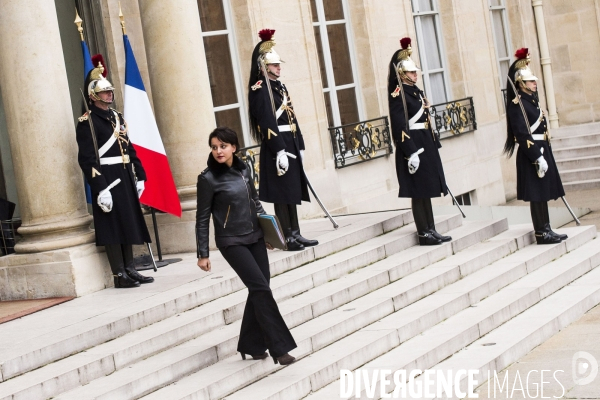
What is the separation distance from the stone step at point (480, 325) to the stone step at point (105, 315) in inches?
58.2

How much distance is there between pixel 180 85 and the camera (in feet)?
33.9

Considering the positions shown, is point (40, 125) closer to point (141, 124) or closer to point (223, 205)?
point (141, 124)

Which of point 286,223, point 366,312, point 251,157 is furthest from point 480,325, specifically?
point 251,157

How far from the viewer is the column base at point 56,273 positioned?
28.3 ft

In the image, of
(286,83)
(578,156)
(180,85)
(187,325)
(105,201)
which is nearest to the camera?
(187,325)

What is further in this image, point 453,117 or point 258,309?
point 453,117

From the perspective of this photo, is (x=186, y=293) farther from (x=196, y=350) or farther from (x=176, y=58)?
(x=176, y=58)

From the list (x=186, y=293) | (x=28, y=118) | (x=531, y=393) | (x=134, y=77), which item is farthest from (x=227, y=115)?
(x=531, y=393)

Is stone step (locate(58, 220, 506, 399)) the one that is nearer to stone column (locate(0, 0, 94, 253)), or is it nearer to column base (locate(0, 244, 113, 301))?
column base (locate(0, 244, 113, 301))

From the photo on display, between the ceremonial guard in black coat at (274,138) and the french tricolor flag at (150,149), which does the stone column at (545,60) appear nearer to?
the ceremonial guard in black coat at (274,138)

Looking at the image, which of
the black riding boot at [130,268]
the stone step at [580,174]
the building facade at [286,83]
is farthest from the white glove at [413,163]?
the stone step at [580,174]

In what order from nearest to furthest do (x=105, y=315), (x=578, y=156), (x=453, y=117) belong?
(x=105, y=315) → (x=453, y=117) → (x=578, y=156)

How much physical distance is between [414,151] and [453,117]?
20.1 feet

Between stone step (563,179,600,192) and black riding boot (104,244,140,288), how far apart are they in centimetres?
1014
